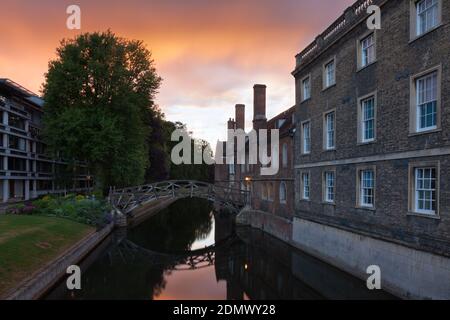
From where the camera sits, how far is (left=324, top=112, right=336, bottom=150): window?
55.5 ft

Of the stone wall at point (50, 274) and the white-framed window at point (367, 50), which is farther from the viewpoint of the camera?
the white-framed window at point (367, 50)

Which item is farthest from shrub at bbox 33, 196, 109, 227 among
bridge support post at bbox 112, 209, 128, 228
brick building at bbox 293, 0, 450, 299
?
brick building at bbox 293, 0, 450, 299

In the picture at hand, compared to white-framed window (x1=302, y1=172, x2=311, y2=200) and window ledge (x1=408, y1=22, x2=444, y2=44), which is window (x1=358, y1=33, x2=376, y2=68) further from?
white-framed window (x1=302, y1=172, x2=311, y2=200)

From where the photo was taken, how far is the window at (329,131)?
55.5 feet

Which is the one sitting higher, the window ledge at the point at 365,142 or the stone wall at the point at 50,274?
the window ledge at the point at 365,142

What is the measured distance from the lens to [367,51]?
14.3 metres

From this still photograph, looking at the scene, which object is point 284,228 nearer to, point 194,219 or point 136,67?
point 194,219

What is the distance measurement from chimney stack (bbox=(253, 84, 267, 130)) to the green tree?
10.1 metres

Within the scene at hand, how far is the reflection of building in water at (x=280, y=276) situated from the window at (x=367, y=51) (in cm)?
859

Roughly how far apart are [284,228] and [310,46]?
11.1 meters

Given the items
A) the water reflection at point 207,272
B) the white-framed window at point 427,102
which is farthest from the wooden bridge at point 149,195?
the white-framed window at point 427,102

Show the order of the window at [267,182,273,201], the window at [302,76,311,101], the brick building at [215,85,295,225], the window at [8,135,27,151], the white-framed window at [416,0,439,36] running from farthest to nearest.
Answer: the window at [8,135,27,151] < the window at [267,182,273,201] < the brick building at [215,85,295,225] < the window at [302,76,311,101] < the white-framed window at [416,0,439,36]

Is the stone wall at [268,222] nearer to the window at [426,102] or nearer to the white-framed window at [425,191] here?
the white-framed window at [425,191]
